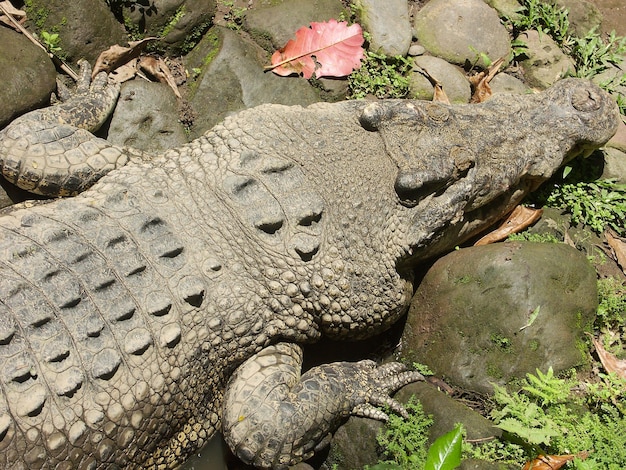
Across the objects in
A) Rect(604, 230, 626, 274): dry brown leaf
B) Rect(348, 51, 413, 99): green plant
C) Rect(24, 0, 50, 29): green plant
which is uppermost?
Rect(24, 0, 50, 29): green plant

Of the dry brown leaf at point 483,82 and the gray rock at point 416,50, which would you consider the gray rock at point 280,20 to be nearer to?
the gray rock at point 416,50

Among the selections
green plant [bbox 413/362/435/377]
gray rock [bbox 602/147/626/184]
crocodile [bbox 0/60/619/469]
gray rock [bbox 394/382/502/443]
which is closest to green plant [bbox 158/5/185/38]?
crocodile [bbox 0/60/619/469]

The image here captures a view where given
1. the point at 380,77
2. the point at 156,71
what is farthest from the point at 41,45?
the point at 380,77

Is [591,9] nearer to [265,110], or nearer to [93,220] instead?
[265,110]

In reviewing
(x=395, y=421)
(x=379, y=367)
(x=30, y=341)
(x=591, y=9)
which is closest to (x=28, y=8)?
(x=30, y=341)

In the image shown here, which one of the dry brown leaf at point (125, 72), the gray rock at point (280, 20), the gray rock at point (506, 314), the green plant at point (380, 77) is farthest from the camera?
the green plant at point (380, 77)

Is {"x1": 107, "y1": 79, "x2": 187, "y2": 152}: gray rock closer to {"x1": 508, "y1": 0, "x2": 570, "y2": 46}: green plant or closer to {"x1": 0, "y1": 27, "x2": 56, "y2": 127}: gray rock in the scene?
{"x1": 0, "y1": 27, "x2": 56, "y2": 127}: gray rock

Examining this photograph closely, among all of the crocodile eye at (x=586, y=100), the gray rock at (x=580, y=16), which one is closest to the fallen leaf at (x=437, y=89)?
the crocodile eye at (x=586, y=100)
